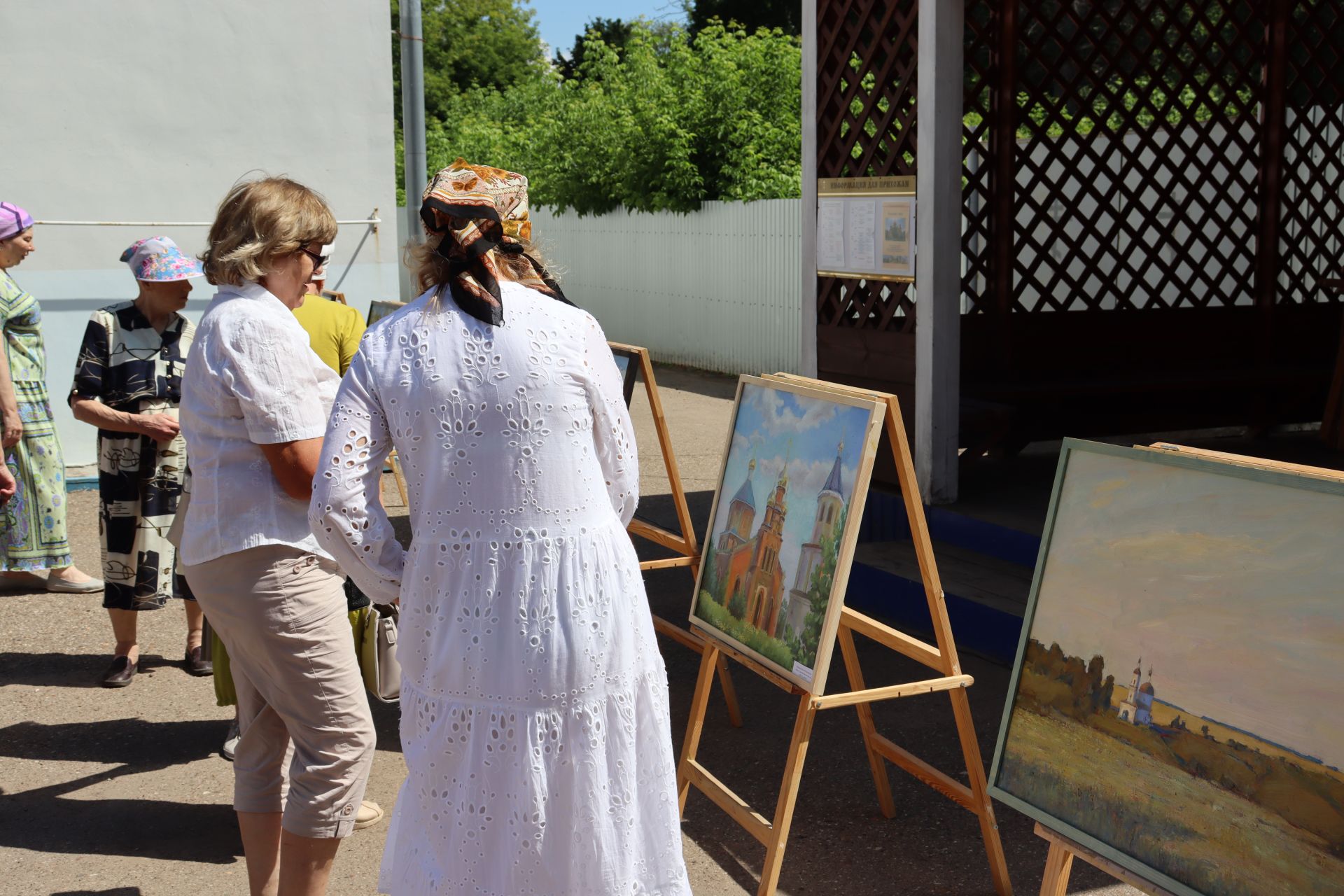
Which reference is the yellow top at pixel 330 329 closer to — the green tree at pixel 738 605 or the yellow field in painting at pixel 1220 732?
the green tree at pixel 738 605

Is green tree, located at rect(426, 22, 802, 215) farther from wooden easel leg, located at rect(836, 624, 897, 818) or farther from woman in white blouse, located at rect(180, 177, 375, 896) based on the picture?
woman in white blouse, located at rect(180, 177, 375, 896)

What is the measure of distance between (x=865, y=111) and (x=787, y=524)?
3496mm

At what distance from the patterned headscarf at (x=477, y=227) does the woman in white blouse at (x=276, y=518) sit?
65cm

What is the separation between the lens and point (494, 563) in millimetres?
2334

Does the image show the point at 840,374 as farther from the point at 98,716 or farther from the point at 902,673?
the point at 98,716

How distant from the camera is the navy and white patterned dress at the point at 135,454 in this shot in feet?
16.2

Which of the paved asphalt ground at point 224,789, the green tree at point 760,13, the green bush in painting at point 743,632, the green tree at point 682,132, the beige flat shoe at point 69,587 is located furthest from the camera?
the green tree at point 760,13

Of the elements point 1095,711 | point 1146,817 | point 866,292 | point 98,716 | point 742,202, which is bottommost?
point 98,716

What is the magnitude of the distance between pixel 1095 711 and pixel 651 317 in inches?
580

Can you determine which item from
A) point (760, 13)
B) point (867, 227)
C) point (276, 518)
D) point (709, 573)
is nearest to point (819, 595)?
point (709, 573)

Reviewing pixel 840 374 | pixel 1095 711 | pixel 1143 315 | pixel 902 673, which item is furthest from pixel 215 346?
pixel 1143 315

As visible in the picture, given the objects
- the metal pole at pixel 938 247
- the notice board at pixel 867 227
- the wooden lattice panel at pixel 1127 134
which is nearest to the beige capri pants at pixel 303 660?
the metal pole at pixel 938 247

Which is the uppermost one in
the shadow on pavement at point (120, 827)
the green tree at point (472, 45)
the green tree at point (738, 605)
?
the green tree at point (472, 45)

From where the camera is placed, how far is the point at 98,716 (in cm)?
495
